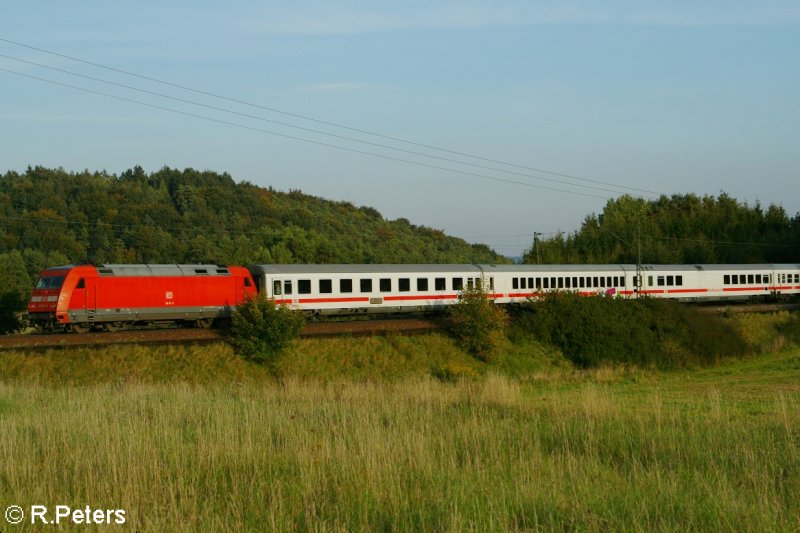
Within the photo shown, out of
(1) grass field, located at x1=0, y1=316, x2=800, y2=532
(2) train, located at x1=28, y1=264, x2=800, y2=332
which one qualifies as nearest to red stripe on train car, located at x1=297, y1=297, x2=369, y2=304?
(2) train, located at x1=28, y1=264, x2=800, y2=332

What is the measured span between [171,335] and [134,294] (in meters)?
2.52

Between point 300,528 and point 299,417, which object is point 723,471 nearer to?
point 300,528

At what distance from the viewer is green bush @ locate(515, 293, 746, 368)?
37875 mm

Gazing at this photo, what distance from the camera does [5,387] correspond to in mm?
20094

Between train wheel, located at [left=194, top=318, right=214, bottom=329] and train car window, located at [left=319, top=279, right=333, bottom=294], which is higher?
train car window, located at [left=319, top=279, right=333, bottom=294]

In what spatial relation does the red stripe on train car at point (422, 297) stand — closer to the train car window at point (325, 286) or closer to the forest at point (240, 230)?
the train car window at point (325, 286)

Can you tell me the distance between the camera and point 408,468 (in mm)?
9062

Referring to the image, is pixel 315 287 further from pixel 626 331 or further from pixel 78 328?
pixel 626 331

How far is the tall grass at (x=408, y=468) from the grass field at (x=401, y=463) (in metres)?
0.03

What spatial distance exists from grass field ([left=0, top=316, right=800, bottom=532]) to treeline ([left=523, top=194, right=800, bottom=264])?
179ft

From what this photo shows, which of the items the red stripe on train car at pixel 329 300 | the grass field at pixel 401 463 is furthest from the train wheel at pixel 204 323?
the grass field at pixel 401 463

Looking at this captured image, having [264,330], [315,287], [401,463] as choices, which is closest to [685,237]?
[315,287]

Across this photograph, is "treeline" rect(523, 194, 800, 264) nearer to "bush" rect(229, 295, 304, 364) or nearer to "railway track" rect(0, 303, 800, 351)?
"railway track" rect(0, 303, 800, 351)

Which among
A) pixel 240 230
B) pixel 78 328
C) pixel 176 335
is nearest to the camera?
pixel 176 335
